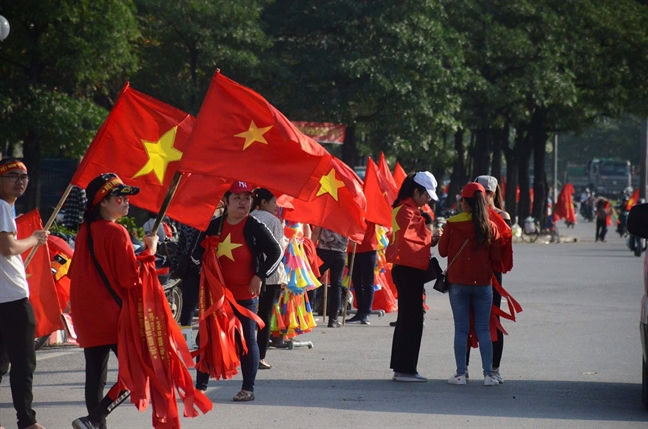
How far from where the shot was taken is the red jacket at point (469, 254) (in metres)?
8.78

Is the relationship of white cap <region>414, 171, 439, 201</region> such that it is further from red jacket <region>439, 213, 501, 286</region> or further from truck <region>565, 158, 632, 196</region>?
truck <region>565, 158, 632, 196</region>

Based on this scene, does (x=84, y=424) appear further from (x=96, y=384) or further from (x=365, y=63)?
(x=365, y=63)

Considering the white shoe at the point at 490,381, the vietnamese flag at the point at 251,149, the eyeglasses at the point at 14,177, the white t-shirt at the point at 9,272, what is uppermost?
the vietnamese flag at the point at 251,149

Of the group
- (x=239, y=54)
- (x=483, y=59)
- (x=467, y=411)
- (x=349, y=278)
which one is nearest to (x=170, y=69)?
(x=239, y=54)

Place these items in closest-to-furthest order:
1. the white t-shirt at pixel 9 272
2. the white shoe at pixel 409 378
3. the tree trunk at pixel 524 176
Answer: the white t-shirt at pixel 9 272 < the white shoe at pixel 409 378 < the tree trunk at pixel 524 176

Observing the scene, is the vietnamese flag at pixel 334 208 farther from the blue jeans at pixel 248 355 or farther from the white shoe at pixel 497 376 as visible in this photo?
the blue jeans at pixel 248 355

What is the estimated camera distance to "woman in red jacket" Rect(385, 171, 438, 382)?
8938mm

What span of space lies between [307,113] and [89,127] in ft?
31.4

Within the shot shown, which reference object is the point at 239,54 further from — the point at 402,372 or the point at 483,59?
the point at 402,372

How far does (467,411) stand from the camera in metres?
7.69

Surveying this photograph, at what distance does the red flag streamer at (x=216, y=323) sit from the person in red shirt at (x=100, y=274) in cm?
157

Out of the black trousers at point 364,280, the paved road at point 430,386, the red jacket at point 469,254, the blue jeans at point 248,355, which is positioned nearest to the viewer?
the paved road at point 430,386

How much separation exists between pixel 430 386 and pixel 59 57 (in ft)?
46.5

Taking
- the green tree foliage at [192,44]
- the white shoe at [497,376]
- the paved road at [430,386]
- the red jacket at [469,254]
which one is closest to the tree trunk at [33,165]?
the green tree foliage at [192,44]
